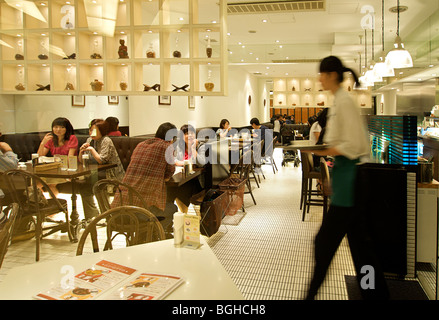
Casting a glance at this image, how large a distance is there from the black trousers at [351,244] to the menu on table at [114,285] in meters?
1.27

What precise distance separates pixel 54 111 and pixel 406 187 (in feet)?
19.2

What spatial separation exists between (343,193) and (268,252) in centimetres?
178

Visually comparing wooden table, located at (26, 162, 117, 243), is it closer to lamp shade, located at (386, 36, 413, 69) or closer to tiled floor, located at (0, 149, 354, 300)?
tiled floor, located at (0, 149, 354, 300)

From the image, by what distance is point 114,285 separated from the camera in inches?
56.8

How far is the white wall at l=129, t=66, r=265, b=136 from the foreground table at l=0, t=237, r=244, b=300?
18.0 feet

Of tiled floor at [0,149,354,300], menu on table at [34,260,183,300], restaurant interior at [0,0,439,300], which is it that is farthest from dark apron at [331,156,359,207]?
menu on table at [34,260,183,300]

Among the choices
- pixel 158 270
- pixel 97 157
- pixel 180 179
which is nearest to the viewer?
pixel 158 270

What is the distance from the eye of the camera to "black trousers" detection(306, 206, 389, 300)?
94.4 inches

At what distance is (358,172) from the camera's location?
2.43 m

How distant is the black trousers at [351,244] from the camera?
2.40 m

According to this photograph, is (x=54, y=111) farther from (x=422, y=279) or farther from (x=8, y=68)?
(x=422, y=279)

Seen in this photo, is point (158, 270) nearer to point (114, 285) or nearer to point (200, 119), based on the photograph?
point (114, 285)

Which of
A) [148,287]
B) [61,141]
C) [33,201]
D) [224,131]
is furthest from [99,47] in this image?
[224,131]

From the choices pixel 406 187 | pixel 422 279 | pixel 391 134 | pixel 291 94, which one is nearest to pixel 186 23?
pixel 391 134
